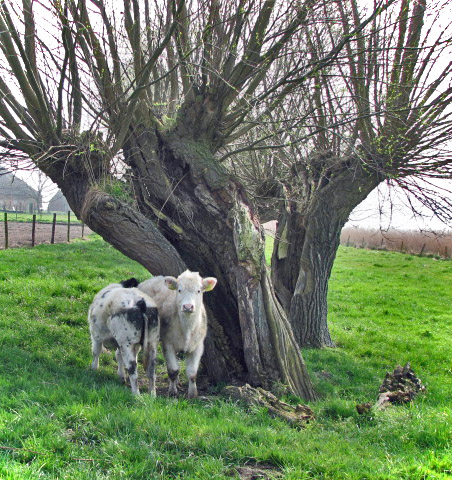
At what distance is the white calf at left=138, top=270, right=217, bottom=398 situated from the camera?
22.6 ft

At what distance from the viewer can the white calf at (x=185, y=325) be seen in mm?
6895

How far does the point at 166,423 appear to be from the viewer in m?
4.86

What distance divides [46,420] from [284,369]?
3790 millimetres

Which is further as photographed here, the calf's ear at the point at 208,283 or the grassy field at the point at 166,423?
the calf's ear at the point at 208,283

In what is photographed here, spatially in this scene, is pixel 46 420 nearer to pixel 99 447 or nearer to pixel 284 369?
pixel 99 447

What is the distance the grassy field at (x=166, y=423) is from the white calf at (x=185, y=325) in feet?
2.04

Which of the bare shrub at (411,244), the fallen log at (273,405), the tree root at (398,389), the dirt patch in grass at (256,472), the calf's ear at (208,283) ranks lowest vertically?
the tree root at (398,389)

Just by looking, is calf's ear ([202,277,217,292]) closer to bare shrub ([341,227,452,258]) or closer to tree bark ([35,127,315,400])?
tree bark ([35,127,315,400])

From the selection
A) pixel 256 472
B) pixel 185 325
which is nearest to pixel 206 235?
pixel 185 325

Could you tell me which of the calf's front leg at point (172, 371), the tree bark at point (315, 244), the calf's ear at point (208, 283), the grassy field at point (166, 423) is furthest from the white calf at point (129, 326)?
the tree bark at point (315, 244)

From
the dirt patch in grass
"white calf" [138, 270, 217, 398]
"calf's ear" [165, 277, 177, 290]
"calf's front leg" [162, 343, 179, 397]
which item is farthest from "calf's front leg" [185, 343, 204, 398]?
the dirt patch in grass

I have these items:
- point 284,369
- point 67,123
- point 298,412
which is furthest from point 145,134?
point 298,412

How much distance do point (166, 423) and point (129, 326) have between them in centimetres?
198

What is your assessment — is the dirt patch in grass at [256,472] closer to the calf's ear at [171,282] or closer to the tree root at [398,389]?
the tree root at [398,389]
